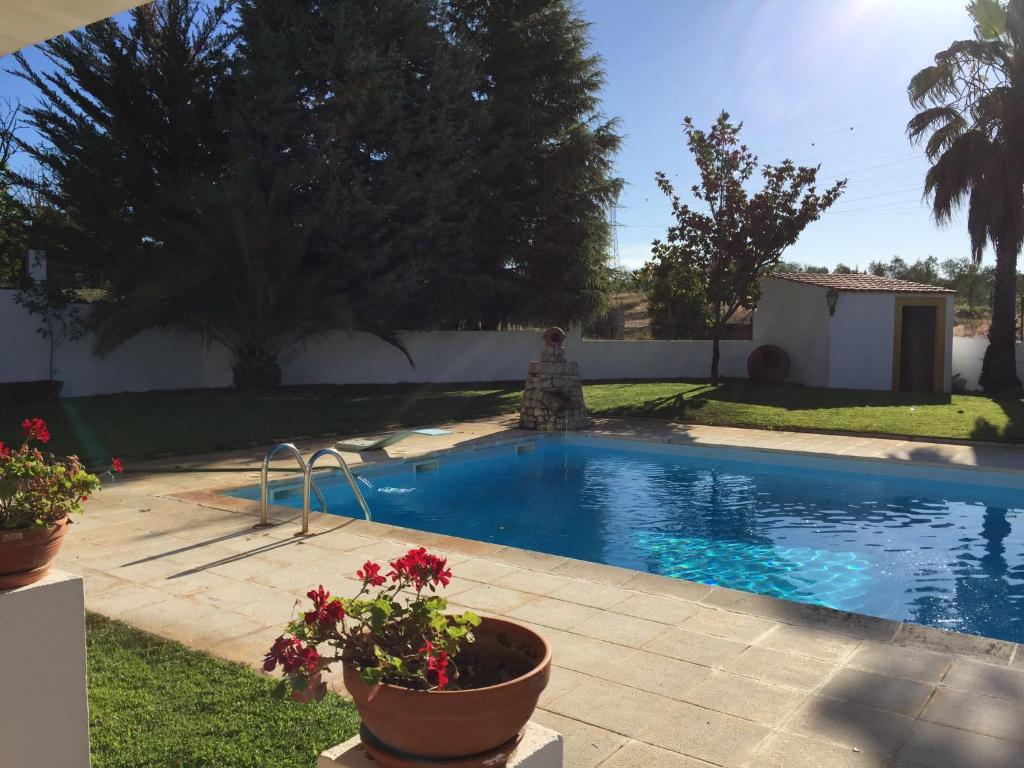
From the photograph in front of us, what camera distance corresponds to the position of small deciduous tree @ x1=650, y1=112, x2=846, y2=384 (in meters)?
17.7

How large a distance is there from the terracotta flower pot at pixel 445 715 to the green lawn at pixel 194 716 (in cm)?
132

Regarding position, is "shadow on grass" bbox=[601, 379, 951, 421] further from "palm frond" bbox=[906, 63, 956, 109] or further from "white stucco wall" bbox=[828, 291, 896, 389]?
"palm frond" bbox=[906, 63, 956, 109]

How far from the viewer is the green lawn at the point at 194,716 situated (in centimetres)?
304

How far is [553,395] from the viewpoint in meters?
13.8

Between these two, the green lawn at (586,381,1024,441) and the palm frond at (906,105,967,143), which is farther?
the palm frond at (906,105,967,143)

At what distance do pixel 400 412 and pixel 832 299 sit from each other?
10356 mm

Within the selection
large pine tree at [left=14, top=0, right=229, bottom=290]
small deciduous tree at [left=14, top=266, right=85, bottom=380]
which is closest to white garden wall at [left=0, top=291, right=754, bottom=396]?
small deciduous tree at [left=14, top=266, right=85, bottom=380]

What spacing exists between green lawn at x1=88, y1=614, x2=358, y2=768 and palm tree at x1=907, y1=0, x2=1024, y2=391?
19119 millimetres

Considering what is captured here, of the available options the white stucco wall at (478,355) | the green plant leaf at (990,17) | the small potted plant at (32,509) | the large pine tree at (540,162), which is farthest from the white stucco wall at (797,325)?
the small potted plant at (32,509)

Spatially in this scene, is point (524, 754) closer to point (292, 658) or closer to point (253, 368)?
point (292, 658)

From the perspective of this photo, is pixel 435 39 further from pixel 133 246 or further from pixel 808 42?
pixel 808 42

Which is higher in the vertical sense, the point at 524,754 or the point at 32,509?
the point at 32,509

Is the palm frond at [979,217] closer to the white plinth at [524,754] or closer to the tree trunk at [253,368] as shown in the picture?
the tree trunk at [253,368]

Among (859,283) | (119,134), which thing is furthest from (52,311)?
(859,283)
